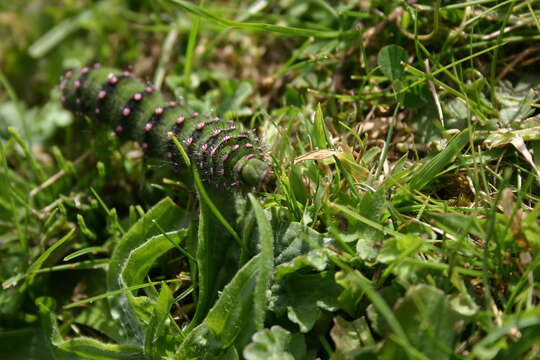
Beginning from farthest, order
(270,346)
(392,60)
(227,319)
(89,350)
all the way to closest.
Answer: (392,60) < (89,350) < (227,319) < (270,346)

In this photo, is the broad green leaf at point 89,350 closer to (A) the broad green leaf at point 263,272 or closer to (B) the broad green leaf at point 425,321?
(A) the broad green leaf at point 263,272

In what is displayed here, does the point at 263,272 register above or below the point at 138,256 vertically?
above

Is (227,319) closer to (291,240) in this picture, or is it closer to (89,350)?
(291,240)

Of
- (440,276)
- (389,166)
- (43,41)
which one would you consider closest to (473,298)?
(440,276)

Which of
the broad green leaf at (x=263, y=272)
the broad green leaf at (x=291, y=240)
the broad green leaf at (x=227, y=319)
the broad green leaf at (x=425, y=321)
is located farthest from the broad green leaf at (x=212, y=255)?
the broad green leaf at (x=425, y=321)

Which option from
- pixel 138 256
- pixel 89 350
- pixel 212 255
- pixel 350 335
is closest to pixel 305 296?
pixel 350 335

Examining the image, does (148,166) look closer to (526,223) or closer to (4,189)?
(4,189)
